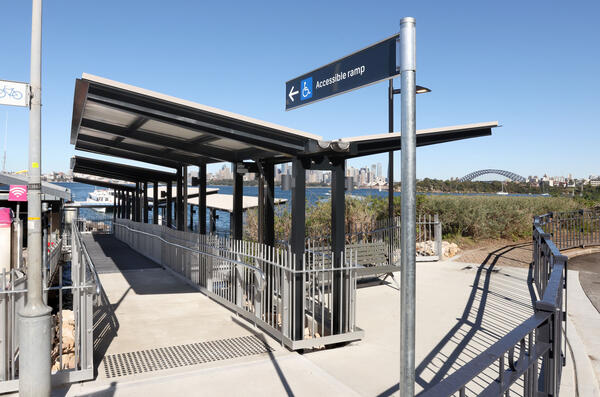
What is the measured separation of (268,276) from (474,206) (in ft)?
43.1

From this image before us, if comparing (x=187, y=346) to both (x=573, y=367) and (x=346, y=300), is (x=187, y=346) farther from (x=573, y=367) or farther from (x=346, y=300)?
(x=573, y=367)

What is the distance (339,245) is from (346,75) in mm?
3457

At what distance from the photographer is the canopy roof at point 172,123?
5.50 m

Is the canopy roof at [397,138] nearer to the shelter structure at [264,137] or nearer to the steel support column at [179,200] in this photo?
the shelter structure at [264,137]

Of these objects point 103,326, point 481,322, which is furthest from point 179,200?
point 481,322

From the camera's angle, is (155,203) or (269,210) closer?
(269,210)

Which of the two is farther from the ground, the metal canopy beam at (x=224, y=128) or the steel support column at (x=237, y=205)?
the metal canopy beam at (x=224, y=128)

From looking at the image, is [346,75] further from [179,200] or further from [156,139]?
[179,200]

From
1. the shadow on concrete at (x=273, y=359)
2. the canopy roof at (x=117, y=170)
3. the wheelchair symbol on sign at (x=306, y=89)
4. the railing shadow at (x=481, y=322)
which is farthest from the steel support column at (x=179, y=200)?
the wheelchair symbol on sign at (x=306, y=89)

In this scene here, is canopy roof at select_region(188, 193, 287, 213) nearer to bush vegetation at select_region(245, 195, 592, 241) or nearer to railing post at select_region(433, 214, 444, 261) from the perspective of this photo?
bush vegetation at select_region(245, 195, 592, 241)

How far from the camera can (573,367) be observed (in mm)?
5113

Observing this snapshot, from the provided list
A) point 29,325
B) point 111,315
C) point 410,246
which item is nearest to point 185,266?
point 111,315

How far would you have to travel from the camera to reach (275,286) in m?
7.22

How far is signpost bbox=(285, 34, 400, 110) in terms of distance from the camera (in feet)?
8.94
